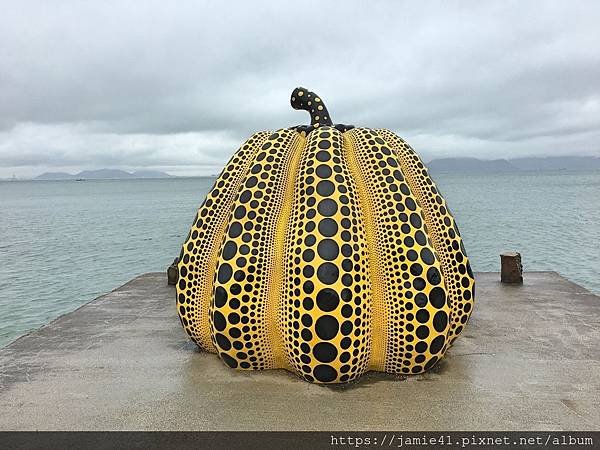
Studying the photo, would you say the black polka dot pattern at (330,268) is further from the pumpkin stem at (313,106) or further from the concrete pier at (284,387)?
the pumpkin stem at (313,106)

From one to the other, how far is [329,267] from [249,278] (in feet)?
2.86

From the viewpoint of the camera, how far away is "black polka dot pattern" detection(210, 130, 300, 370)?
521 cm

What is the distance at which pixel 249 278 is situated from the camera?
523 cm

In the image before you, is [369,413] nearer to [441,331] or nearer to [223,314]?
[441,331]

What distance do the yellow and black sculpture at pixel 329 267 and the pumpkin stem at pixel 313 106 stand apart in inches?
35.8

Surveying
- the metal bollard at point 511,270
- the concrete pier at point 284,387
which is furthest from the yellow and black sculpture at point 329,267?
the metal bollard at point 511,270

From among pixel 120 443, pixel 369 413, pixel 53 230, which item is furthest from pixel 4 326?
pixel 53 230

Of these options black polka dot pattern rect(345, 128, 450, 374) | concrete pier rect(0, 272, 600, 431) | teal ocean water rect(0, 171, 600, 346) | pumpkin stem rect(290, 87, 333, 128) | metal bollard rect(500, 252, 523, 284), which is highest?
pumpkin stem rect(290, 87, 333, 128)

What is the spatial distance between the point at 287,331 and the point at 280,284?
48 centimetres

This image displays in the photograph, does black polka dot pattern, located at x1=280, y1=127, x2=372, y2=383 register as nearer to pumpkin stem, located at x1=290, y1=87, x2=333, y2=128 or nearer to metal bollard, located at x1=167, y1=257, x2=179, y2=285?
pumpkin stem, located at x1=290, y1=87, x2=333, y2=128

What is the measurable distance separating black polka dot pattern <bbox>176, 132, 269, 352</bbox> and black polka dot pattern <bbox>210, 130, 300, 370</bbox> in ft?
1.27

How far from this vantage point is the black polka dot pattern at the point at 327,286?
16.0ft

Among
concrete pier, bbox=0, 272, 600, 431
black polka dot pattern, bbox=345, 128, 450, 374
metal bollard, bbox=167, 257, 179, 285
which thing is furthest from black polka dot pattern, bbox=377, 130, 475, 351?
metal bollard, bbox=167, 257, 179, 285

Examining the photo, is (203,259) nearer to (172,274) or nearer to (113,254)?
(172,274)
